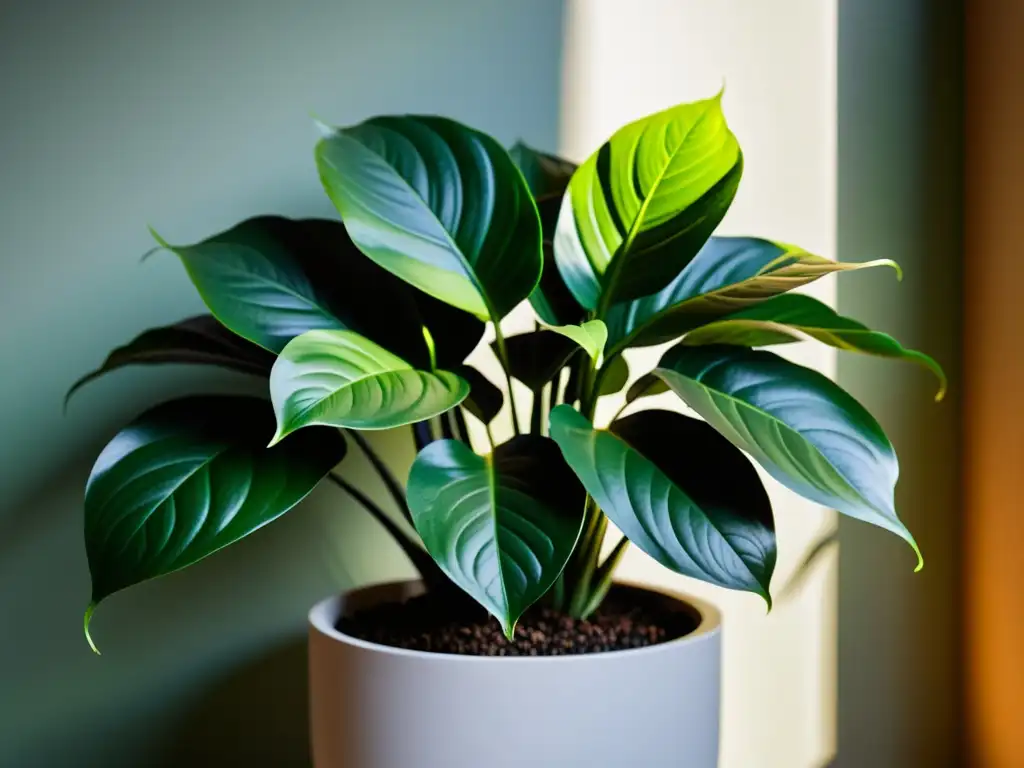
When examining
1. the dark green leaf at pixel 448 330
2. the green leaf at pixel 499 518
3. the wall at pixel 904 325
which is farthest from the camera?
the wall at pixel 904 325

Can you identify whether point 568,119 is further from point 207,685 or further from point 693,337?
point 207,685

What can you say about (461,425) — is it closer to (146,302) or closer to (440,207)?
(440,207)

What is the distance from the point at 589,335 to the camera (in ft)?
2.13

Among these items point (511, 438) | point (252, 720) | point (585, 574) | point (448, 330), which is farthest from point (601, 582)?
point (252, 720)

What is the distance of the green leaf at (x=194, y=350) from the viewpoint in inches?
31.2

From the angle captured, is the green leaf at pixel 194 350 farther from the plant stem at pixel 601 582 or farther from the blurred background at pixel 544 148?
the plant stem at pixel 601 582

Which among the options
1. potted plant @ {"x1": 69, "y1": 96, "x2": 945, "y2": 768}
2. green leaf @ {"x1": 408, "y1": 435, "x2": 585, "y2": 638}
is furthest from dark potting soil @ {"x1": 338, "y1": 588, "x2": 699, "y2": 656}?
green leaf @ {"x1": 408, "y1": 435, "x2": 585, "y2": 638}

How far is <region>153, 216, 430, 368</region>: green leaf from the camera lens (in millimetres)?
740

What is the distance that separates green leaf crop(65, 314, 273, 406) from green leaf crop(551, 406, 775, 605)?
0.96 ft

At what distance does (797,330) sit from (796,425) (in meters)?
0.10

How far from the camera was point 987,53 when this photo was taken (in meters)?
1.01

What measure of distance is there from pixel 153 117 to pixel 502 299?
21.0 inches

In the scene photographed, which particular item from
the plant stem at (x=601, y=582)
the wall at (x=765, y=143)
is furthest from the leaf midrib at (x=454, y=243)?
the wall at (x=765, y=143)

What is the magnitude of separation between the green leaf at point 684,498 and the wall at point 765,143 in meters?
0.39
